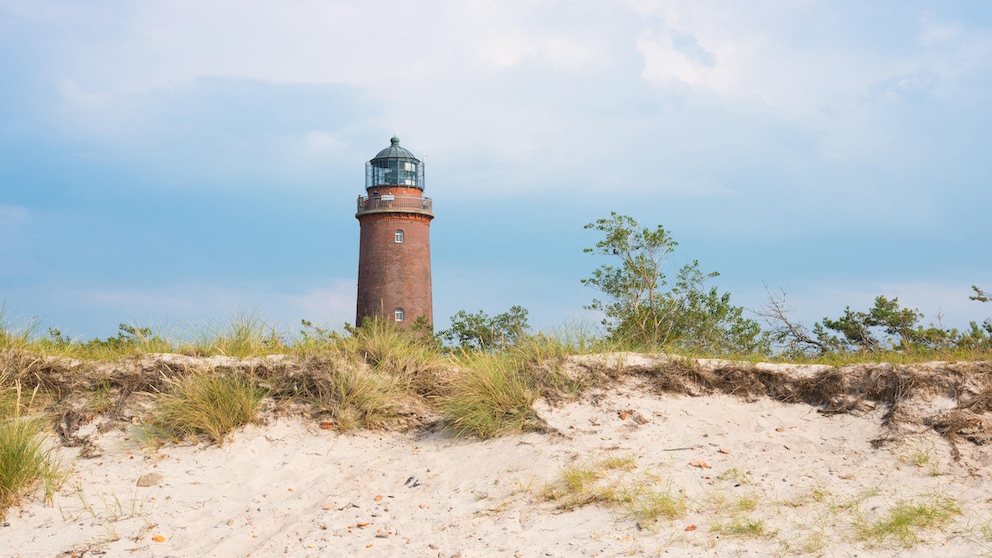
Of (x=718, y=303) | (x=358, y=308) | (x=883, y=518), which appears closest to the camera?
(x=883, y=518)

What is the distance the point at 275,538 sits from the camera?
6.71 m

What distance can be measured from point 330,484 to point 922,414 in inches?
225

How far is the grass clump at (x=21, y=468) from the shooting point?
24.3 ft

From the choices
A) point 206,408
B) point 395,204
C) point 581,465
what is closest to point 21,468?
point 206,408

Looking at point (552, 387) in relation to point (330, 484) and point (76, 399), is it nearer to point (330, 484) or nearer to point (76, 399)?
point (330, 484)

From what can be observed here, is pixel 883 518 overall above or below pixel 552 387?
below

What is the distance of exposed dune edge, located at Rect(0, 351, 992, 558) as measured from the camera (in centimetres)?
616

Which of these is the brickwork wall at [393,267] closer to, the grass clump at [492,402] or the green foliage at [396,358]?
the green foliage at [396,358]

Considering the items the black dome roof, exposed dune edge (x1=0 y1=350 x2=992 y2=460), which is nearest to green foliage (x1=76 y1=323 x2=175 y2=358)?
exposed dune edge (x1=0 y1=350 x2=992 y2=460)

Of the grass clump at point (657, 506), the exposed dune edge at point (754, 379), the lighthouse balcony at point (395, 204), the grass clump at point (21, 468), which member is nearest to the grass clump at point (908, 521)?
the exposed dune edge at point (754, 379)

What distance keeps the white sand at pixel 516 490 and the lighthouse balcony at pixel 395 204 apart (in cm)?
2736

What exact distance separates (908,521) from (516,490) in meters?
3.04

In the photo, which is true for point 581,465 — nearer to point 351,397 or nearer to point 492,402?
point 492,402

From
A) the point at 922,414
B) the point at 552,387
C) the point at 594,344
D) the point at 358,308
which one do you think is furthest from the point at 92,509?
the point at 358,308
